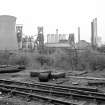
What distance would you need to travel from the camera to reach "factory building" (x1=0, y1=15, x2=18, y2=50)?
47.4 metres

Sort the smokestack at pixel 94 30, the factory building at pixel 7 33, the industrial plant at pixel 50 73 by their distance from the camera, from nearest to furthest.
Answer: the industrial plant at pixel 50 73 → the factory building at pixel 7 33 → the smokestack at pixel 94 30

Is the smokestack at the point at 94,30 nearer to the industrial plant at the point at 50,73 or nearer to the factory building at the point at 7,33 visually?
the industrial plant at the point at 50,73

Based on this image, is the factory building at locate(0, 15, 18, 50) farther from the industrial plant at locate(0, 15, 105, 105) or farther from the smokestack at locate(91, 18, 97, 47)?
the smokestack at locate(91, 18, 97, 47)

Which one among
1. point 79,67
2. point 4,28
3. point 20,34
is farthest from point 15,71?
point 20,34

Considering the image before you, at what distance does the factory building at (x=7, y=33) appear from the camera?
47375 millimetres

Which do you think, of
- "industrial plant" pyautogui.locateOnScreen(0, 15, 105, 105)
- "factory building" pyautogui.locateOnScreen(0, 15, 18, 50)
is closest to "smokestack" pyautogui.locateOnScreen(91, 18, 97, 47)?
"industrial plant" pyautogui.locateOnScreen(0, 15, 105, 105)

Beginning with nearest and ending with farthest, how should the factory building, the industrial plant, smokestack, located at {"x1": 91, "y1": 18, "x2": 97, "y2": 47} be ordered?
the industrial plant < the factory building < smokestack, located at {"x1": 91, "y1": 18, "x2": 97, "y2": 47}

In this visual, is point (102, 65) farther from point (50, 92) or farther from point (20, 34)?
point (20, 34)

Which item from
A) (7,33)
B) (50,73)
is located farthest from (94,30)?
(50,73)

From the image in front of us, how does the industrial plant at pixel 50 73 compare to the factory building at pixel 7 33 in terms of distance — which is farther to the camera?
the factory building at pixel 7 33

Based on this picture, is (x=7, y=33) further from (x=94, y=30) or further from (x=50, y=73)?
(x=50, y=73)

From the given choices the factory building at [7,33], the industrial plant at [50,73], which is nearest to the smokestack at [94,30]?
the industrial plant at [50,73]

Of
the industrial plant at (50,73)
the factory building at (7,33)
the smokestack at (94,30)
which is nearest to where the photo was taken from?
the industrial plant at (50,73)

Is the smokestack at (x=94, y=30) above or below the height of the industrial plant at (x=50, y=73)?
above
